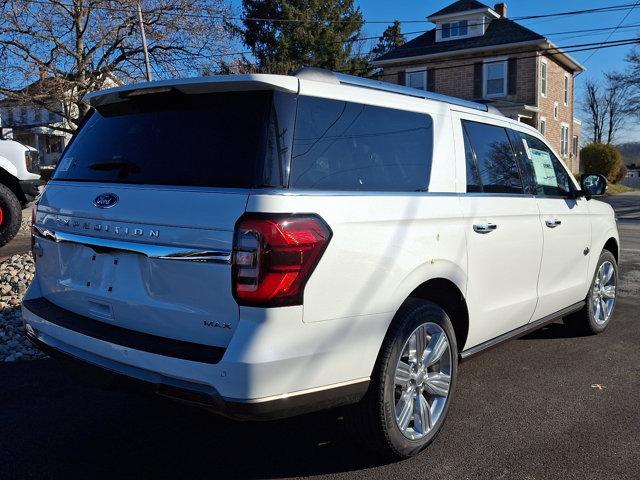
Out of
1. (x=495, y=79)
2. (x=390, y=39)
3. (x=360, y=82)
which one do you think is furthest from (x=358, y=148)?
(x=390, y=39)

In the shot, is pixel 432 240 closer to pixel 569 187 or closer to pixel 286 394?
pixel 286 394

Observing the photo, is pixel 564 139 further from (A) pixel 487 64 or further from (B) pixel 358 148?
(B) pixel 358 148

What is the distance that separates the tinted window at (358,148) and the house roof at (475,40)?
1050 inches

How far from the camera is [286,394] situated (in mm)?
2533

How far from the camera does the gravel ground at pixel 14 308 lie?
4855 mm

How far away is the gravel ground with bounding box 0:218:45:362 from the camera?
486 cm

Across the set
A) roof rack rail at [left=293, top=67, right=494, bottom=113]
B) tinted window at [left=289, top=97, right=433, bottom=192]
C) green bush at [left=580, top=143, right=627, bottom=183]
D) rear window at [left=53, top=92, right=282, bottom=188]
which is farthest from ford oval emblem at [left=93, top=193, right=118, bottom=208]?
green bush at [left=580, top=143, right=627, bottom=183]

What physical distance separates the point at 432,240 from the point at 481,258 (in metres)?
0.59

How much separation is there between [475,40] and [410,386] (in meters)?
29.3

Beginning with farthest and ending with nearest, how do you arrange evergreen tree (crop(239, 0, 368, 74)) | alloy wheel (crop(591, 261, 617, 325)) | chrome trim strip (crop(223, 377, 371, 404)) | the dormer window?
evergreen tree (crop(239, 0, 368, 74))
the dormer window
alloy wheel (crop(591, 261, 617, 325))
chrome trim strip (crop(223, 377, 371, 404))

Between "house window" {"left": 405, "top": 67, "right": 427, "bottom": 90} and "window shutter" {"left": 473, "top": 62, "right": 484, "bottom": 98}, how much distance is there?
2590 millimetres

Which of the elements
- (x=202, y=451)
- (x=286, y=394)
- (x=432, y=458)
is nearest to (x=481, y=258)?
(x=432, y=458)

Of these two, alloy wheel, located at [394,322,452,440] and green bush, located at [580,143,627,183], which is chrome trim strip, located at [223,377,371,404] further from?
green bush, located at [580,143,627,183]

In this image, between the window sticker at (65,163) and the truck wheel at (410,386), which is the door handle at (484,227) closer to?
the truck wheel at (410,386)
